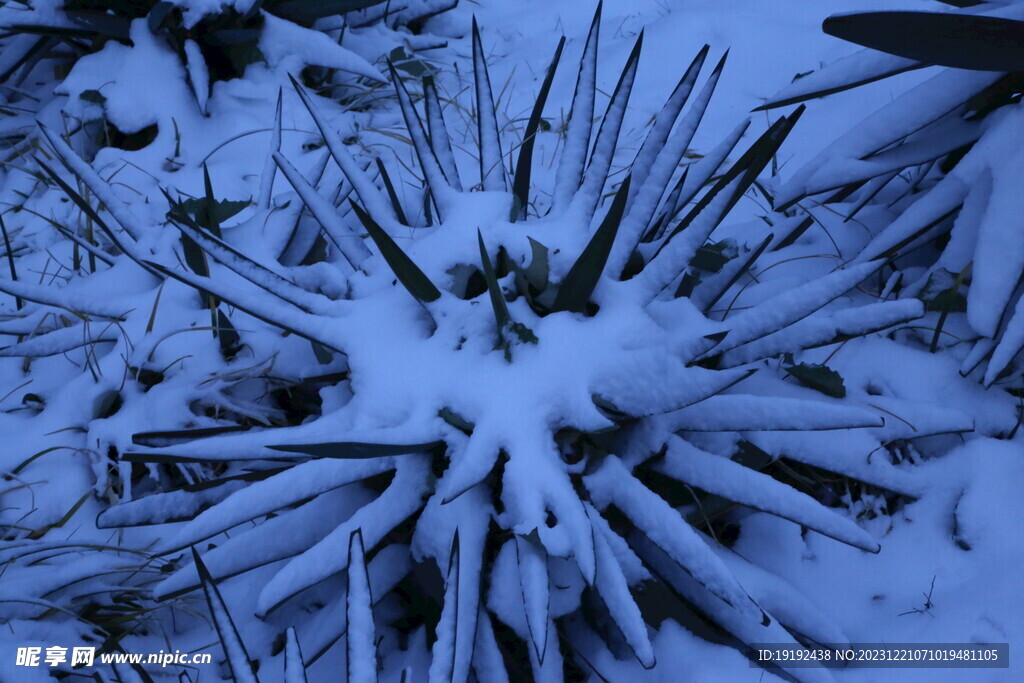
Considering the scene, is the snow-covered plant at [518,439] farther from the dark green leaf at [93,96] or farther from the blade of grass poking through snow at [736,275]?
the dark green leaf at [93,96]

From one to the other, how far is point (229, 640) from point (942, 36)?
3.48 ft

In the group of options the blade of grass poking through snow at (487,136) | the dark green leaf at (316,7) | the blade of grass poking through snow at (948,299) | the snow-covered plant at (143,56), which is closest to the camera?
the blade of grass poking through snow at (948,299)

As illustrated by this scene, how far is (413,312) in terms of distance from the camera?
978 millimetres

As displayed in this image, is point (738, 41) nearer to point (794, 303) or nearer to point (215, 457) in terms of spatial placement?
point (794, 303)

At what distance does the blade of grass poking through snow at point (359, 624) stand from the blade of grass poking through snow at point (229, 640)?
0.34 ft

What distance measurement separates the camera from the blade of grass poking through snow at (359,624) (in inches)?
29.1

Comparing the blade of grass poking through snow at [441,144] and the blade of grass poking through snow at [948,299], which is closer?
the blade of grass poking through snow at [948,299]

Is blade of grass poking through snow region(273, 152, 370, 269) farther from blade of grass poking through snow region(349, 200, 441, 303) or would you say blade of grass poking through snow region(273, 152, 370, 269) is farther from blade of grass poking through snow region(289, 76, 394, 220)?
blade of grass poking through snow region(349, 200, 441, 303)

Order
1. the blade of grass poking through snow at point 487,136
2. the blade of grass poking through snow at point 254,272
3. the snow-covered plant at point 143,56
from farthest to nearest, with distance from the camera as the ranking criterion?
1. the snow-covered plant at point 143,56
2. the blade of grass poking through snow at point 487,136
3. the blade of grass poking through snow at point 254,272

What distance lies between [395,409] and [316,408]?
34 centimetres

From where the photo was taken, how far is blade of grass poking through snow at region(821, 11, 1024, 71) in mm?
888

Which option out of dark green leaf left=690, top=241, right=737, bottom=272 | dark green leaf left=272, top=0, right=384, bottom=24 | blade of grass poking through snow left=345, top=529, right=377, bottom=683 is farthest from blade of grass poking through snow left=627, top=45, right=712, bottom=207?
dark green leaf left=272, top=0, right=384, bottom=24

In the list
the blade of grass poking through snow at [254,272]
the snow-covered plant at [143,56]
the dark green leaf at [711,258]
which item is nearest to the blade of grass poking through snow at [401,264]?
the blade of grass poking through snow at [254,272]

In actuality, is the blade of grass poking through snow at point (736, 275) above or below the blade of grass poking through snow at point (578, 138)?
below
